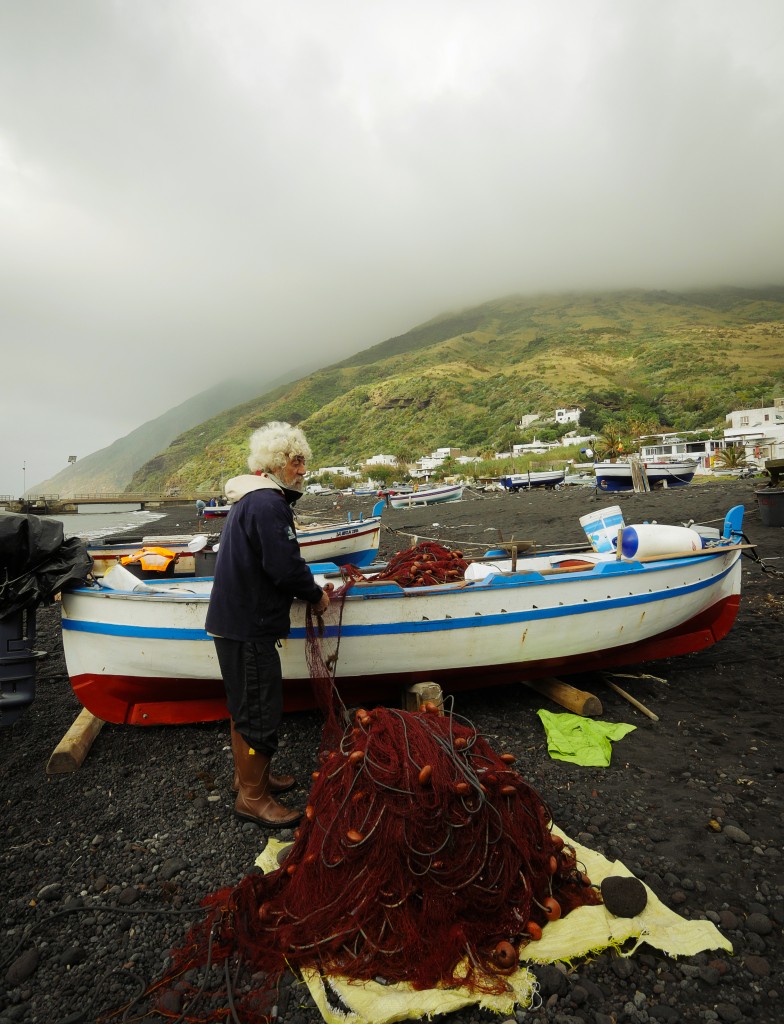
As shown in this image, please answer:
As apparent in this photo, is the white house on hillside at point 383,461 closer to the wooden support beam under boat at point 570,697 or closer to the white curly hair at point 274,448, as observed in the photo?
the wooden support beam under boat at point 570,697

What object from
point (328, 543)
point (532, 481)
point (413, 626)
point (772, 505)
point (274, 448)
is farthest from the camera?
point (532, 481)

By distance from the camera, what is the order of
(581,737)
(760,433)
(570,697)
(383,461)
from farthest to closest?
(383,461)
(760,433)
(570,697)
(581,737)

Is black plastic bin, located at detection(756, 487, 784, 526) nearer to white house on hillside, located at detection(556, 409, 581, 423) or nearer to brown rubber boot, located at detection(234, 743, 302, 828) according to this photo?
brown rubber boot, located at detection(234, 743, 302, 828)

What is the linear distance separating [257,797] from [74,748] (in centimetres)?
193

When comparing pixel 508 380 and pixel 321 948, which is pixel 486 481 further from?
pixel 508 380

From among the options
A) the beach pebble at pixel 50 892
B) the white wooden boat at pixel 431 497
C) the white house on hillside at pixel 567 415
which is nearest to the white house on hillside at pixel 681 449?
the white wooden boat at pixel 431 497

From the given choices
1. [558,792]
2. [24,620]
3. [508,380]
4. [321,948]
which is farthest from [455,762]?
[508,380]

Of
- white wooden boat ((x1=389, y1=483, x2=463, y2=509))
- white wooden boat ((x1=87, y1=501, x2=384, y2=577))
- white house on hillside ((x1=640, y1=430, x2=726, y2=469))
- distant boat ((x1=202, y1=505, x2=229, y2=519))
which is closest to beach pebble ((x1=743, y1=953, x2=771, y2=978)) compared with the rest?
white wooden boat ((x1=87, y1=501, x2=384, y2=577))

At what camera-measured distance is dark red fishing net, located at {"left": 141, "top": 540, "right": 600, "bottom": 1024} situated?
2.41 meters

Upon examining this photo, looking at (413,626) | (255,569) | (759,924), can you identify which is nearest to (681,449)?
(413,626)

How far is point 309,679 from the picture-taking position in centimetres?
491

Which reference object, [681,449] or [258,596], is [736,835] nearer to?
→ [258,596]

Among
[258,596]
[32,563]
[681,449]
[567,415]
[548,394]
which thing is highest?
[548,394]

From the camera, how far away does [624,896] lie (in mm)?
2732
